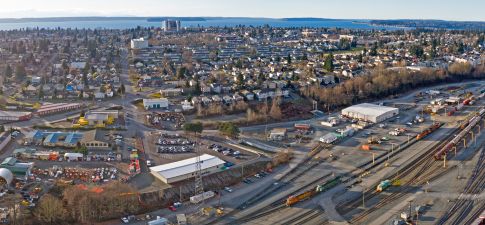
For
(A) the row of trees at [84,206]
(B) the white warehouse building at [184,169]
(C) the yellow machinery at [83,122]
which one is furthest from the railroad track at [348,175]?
(C) the yellow machinery at [83,122]

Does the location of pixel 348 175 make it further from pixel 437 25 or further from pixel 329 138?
pixel 437 25

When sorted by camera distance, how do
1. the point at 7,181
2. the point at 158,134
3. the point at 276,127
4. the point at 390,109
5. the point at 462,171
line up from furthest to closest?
1. the point at 390,109
2. the point at 276,127
3. the point at 158,134
4. the point at 462,171
5. the point at 7,181

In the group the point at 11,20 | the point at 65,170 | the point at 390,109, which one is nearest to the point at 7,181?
the point at 65,170

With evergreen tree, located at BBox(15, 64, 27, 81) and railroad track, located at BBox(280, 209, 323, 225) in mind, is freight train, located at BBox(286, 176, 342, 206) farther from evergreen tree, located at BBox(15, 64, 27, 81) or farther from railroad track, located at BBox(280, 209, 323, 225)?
evergreen tree, located at BBox(15, 64, 27, 81)

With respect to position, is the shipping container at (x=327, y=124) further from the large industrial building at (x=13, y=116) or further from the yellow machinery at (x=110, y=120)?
the large industrial building at (x=13, y=116)

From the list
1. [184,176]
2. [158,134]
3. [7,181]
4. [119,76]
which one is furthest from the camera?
[119,76]

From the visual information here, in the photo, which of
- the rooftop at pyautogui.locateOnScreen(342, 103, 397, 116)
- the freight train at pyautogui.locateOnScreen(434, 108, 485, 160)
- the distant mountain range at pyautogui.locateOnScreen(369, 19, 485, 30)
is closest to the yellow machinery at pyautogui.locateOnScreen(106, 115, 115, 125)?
the rooftop at pyautogui.locateOnScreen(342, 103, 397, 116)

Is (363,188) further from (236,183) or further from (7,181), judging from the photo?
(7,181)

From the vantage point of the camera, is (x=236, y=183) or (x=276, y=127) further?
(x=276, y=127)
